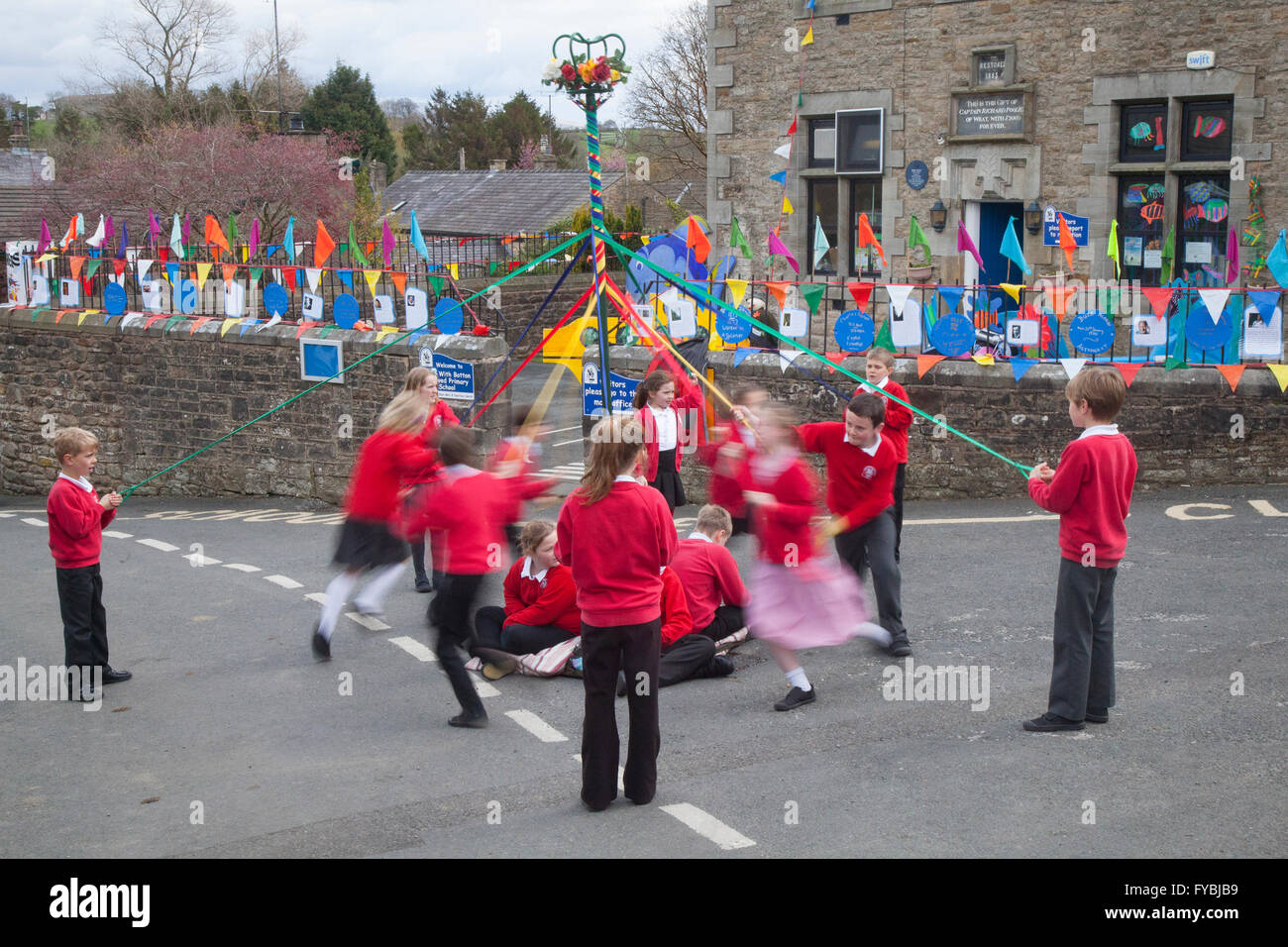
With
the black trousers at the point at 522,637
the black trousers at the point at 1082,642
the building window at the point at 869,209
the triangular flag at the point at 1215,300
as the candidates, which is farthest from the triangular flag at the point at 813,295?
the black trousers at the point at 1082,642

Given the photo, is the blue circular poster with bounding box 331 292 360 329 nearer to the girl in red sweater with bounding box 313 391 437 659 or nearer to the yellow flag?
the yellow flag

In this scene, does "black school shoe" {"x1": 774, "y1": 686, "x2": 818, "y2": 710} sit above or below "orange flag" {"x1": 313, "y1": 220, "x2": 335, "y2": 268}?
below

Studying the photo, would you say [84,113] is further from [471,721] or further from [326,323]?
[471,721]

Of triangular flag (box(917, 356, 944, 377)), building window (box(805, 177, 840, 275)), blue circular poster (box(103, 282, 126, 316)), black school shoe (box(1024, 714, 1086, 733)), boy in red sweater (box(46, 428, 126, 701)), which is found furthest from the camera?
blue circular poster (box(103, 282, 126, 316))

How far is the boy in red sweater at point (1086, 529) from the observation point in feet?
19.2

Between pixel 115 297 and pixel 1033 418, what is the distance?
513 inches

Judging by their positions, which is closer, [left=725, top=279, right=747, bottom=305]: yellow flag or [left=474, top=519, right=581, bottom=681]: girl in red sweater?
[left=474, top=519, right=581, bottom=681]: girl in red sweater

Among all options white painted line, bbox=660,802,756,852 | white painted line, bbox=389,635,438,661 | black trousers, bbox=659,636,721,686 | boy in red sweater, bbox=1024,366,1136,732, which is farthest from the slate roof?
white painted line, bbox=660,802,756,852

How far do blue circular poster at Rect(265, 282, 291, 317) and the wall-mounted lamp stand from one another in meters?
8.67

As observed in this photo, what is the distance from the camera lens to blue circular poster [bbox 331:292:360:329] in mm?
15391

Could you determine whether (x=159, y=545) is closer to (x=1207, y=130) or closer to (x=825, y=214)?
(x=825, y=214)

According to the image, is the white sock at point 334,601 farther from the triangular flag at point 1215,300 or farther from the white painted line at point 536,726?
the triangular flag at point 1215,300

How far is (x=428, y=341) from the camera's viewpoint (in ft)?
47.1

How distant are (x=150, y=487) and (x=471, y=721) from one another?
44.2 feet
